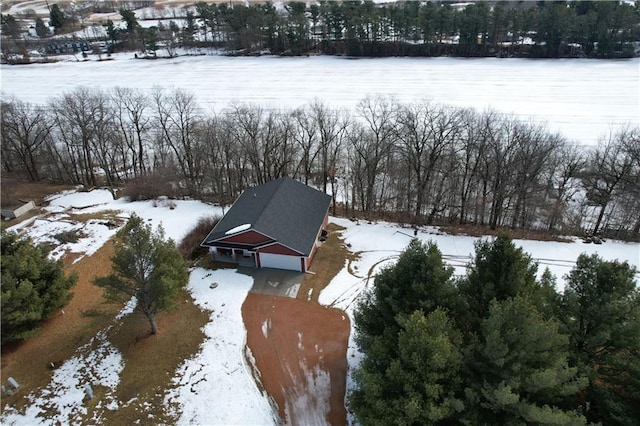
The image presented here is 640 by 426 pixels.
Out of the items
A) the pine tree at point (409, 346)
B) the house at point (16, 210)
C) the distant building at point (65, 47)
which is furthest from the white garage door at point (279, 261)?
the distant building at point (65, 47)

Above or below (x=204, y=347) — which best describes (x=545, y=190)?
above

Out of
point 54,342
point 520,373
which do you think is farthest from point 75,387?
point 520,373

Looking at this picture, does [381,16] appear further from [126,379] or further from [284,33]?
[126,379]

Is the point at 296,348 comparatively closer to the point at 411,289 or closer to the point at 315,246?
the point at 411,289

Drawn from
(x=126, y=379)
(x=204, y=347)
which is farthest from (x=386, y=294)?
(x=126, y=379)

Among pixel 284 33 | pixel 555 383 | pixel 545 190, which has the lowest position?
pixel 545 190

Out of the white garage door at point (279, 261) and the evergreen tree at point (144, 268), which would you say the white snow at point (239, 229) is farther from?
the evergreen tree at point (144, 268)
